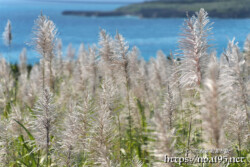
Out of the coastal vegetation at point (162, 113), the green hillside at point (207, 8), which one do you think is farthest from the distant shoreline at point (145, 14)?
the coastal vegetation at point (162, 113)

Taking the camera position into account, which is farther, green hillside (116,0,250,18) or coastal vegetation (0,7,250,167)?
green hillside (116,0,250,18)

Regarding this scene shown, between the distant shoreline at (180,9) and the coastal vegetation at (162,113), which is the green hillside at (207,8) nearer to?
the distant shoreline at (180,9)

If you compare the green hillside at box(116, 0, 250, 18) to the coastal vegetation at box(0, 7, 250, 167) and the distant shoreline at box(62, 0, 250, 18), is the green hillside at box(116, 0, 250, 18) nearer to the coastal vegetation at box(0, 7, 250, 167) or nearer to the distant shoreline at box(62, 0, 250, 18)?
the distant shoreline at box(62, 0, 250, 18)

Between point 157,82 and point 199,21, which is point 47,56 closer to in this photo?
point 199,21

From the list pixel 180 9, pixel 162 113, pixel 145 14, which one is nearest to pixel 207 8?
pixel 180 9

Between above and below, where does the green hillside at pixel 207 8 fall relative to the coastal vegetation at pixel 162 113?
above

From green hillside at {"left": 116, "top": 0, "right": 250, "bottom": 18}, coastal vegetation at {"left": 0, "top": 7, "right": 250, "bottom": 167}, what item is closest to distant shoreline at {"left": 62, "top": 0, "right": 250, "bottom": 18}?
green hillside at {"left": 116, "top": 0, "right": 250, "bottom": 18}

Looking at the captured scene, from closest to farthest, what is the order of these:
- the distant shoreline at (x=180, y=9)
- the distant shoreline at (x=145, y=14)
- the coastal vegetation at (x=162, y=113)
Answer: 1. the coastal vegetation at (x=162, y=113)
2. the distant shoreline at (x=180, y=9)
3. the distant shoreline at (x=145, y=14)

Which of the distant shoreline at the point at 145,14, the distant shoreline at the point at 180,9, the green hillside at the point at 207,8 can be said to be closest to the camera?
the green hillside at the point at 207,8

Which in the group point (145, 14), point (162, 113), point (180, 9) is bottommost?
point (162, 113)

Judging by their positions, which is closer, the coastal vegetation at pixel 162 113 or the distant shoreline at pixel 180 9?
the coastal vegetation at pixel 162 113

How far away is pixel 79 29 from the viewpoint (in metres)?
12.3

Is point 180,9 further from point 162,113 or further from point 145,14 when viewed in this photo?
point 162,113

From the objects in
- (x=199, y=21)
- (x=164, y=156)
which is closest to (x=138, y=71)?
(x=199, y=21)
